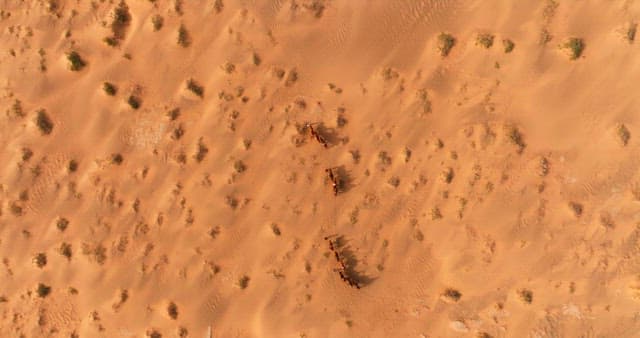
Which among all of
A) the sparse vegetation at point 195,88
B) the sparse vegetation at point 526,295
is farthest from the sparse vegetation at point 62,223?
the sparse vegetation at point 526,295

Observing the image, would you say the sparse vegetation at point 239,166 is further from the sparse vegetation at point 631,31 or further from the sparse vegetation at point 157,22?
the sparse vegetation at point 631,31

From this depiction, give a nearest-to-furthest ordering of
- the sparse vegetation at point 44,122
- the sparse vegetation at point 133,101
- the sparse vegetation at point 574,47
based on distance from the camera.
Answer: the sparse vegetation at point 574,47
the sparse vegetation at point 44,122
the sparse vegetation at point 133,101

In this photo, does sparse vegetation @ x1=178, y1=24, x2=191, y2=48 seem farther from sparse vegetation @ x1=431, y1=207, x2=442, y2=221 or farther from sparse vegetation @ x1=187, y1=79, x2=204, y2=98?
sparse vegetation @ x1=431, y1=207, x2=442, y2=221

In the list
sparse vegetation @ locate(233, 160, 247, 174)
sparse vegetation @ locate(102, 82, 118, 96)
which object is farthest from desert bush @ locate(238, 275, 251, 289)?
sparse vegetation @ locate(102, 82, 118, 96)

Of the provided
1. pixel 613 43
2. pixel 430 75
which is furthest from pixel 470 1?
pixel 613 43

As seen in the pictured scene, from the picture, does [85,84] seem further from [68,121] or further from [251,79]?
[251,79]
